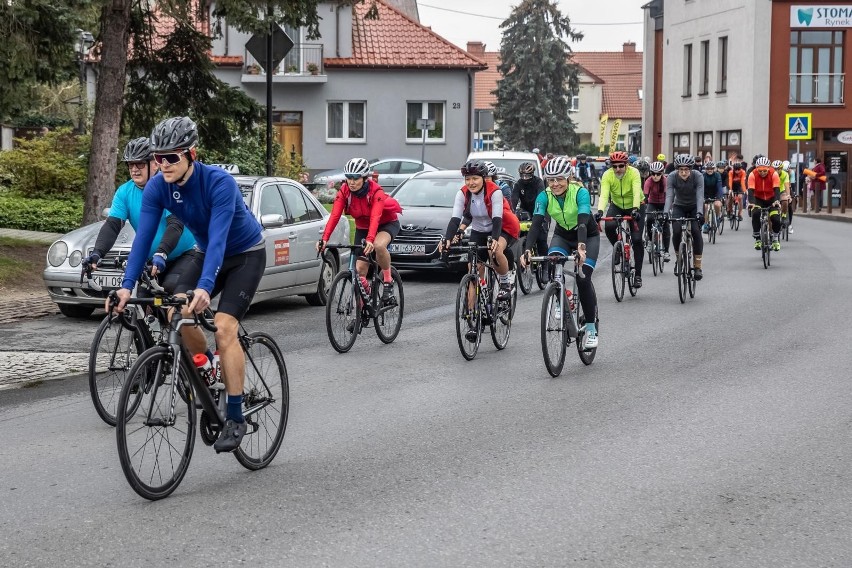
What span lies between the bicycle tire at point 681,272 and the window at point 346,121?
3551 cm

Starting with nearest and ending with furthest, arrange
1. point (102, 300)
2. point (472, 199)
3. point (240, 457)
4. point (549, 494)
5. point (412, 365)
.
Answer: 1. point (549, 494)
2. point (240, 457)
3. point (412, 365)
4. point (472, 199)
5. point (102, 300)

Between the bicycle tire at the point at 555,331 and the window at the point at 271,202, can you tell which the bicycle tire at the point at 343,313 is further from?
the window at the point at 271,202

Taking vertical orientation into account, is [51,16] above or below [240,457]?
above

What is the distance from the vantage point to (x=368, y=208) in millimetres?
12289

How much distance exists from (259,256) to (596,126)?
108m

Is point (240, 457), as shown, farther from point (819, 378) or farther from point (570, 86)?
point (570, 86)

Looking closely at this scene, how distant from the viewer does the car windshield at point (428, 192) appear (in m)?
20.2

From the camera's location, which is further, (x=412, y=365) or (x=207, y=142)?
(x=207, y=142)

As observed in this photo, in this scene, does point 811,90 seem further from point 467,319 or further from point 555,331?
point 555,331

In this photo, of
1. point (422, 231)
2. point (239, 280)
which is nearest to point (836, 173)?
point (422, 231)

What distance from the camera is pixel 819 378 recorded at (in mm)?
10609

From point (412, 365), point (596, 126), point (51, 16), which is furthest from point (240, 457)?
point (596, 126)

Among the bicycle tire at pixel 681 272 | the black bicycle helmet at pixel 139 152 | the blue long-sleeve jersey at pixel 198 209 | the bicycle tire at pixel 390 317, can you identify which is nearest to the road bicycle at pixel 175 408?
the blue long-sleeve jersey at pixel 198 209

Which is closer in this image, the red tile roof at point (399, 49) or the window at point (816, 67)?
the red tile roof at point (399, 49)
